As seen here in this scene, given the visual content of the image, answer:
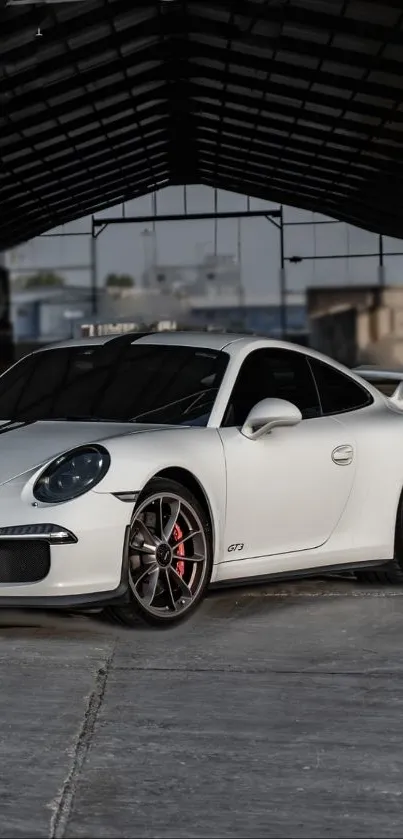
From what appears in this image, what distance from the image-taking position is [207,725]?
4.47m

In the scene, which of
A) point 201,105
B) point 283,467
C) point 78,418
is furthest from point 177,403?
point 201,105

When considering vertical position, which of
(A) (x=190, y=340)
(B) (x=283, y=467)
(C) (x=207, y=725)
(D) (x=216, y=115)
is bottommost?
(C) (x=207, y=725)

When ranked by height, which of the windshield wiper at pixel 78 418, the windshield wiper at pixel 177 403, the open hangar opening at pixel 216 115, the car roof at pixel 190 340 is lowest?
the windshield wiper at pixel 78 418

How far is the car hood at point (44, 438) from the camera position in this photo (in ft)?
19.5

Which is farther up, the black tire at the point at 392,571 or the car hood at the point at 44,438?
the car hood at the point at 44,438

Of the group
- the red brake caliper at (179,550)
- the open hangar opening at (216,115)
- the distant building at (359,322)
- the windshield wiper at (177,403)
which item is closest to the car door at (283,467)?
the windshield wiper at (177,403)

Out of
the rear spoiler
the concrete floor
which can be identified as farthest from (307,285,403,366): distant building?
the concrete floor

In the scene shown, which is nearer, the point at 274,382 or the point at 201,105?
the point at 274,382

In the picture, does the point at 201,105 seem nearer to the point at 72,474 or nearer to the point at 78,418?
the point at 78,418

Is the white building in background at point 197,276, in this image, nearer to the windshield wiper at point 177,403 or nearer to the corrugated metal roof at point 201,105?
the corrugated metal roof at point 201,105

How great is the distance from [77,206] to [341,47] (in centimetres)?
2343

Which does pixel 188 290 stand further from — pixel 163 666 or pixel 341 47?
pixel 163 666

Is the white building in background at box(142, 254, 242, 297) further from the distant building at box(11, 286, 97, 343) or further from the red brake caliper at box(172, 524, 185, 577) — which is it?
the red brake caliper at box(172, 524, 185, 577)

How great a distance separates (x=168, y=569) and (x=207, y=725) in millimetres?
1608
